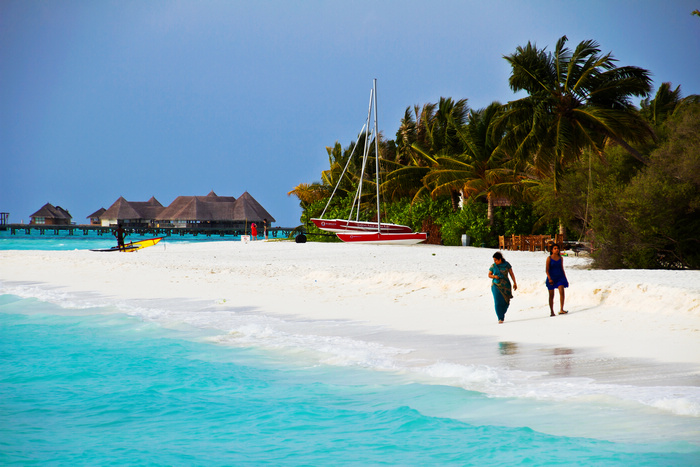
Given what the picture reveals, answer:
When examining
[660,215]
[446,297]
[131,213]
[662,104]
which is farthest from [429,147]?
[131,213]

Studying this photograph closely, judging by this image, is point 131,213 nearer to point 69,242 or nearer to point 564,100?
point 69,242

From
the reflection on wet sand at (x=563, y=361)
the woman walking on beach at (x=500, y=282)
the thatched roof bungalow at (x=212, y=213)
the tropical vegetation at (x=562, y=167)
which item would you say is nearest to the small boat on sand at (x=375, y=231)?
the tropical vegetation at (x=562, y=167)

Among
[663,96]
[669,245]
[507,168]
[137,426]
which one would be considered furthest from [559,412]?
[663,96]

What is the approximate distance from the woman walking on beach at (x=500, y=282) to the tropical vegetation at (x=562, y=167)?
719cm

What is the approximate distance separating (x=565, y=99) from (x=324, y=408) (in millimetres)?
18541

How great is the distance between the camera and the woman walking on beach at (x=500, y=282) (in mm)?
9719

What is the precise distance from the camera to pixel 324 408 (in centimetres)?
720

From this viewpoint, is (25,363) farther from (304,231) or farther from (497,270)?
(304,231)

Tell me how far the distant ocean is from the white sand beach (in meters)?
1.09

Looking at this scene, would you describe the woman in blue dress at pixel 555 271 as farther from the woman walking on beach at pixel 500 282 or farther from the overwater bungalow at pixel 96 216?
the overwater bungalow at pixel 96 216

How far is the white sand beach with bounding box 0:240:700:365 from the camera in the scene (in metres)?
9.09

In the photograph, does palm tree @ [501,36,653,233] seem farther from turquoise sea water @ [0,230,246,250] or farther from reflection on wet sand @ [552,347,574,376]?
turquoise sea water @ [0,230,246,250]

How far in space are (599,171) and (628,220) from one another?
611cm

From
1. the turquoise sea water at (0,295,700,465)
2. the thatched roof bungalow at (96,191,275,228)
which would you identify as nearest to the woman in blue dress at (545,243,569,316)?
the turquoise sea water at (0,295,700,465)
